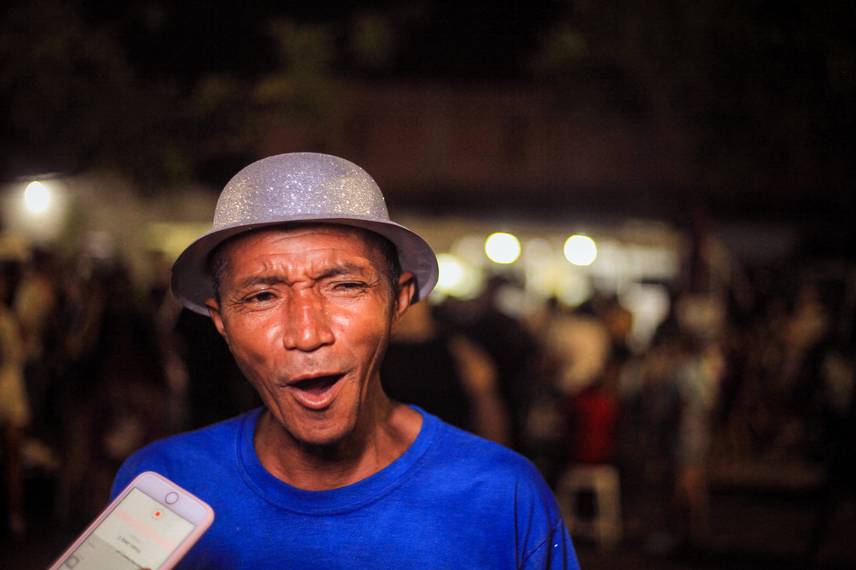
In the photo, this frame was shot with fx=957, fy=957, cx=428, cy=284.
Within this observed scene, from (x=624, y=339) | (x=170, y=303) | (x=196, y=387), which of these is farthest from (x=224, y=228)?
(x=624, y=339)

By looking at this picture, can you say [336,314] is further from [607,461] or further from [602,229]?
[602,229]

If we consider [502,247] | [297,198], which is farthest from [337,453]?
[502,247]

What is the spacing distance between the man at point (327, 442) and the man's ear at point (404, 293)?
Result: 7 centimetres

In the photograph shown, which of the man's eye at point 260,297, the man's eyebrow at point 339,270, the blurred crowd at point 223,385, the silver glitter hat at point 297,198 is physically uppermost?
the silver glitter hat at point 297,198

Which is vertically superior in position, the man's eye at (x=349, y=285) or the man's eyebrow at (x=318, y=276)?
the man's eyebrow at (x=318, y=276)

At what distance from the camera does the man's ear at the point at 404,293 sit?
2.13 meters

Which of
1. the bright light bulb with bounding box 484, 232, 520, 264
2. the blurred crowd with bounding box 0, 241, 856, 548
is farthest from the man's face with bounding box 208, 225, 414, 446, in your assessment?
the bright light bulb with bounding box 484, 232, 520, 264

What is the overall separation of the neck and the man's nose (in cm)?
20

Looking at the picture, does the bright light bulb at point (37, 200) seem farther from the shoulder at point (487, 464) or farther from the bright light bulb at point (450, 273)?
the shoulder at point (487, 464)

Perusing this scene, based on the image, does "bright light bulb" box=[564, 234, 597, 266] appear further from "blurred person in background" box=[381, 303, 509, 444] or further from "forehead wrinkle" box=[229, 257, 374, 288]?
"forehead wrinkle" box=[229, 257, 374, 288]

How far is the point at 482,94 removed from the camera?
14.5 m

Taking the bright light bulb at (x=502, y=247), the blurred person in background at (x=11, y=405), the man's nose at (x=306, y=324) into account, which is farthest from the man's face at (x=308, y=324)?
the bright light bulb at (x=502, y=247)

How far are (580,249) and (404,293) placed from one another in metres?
14.6

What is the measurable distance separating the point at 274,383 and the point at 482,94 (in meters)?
13.0
